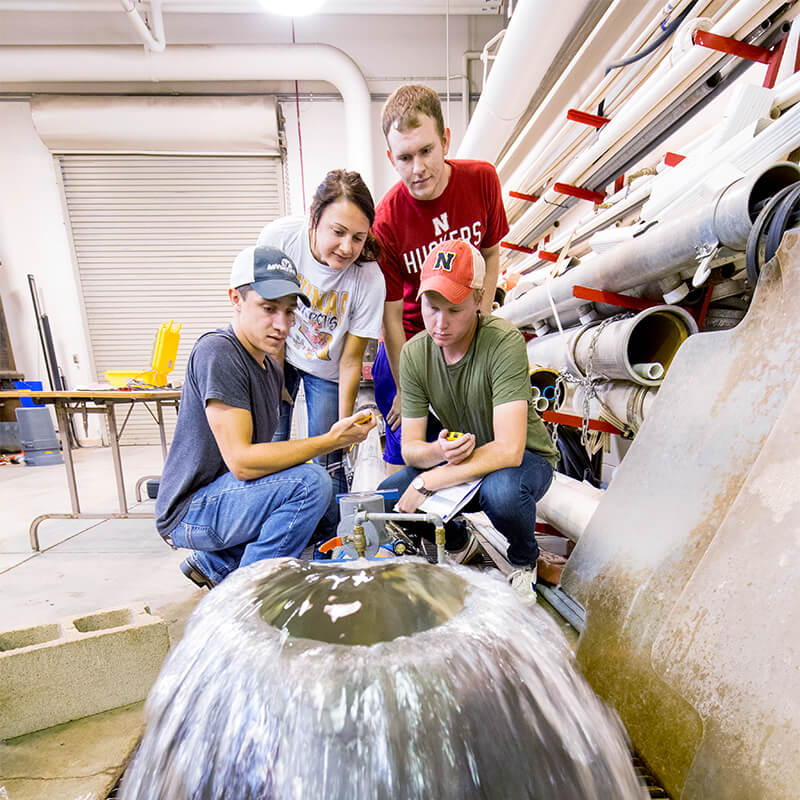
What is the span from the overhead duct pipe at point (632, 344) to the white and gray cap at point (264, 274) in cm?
98

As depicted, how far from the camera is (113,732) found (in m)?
1.00

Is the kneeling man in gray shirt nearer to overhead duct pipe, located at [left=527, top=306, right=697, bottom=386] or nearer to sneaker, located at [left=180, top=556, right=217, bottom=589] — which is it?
sneaker, located at [left=180, top=556, right=217, bottom=589]

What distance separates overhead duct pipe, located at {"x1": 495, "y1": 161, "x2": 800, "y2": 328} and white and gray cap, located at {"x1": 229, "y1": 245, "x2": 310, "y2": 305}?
100 centimetres

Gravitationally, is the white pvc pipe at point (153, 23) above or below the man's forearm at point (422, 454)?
above

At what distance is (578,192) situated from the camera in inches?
97.7

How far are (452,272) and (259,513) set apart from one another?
0.86m

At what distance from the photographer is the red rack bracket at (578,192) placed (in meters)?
2.46

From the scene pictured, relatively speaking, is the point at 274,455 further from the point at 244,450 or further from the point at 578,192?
the point at 578,192

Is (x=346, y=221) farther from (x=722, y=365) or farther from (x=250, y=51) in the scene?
(x=250, y=51)

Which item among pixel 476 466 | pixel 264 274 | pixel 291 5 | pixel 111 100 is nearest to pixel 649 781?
pixel 476 466

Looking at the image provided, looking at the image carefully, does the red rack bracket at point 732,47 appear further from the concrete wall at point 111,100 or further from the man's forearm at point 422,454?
the concrete wall at point 111,100

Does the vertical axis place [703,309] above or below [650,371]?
above

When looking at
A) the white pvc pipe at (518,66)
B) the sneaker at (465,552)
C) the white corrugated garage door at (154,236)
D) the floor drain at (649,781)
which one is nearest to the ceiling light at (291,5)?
the white pvc pipe at (518,66)

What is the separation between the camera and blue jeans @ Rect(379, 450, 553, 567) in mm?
1299
